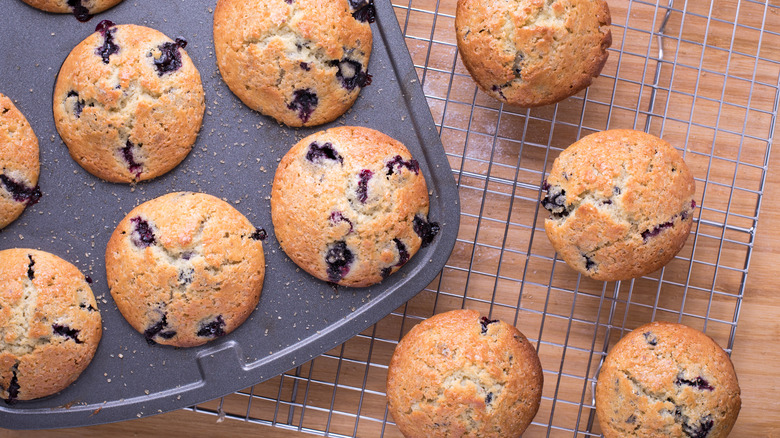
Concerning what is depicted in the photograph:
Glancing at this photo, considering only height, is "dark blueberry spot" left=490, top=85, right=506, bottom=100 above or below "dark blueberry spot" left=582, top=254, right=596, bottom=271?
above

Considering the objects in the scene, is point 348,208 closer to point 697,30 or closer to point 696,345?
point 696,345

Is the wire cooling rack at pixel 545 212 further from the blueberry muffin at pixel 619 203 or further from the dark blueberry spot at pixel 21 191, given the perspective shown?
the dark blueberry spot at pixel 21 191

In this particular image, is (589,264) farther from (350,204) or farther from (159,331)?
(159,331)

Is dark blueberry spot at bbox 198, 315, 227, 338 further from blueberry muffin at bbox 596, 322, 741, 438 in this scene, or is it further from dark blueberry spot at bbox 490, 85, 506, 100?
blueberry muffin at bbox 596, 322, 741, 438

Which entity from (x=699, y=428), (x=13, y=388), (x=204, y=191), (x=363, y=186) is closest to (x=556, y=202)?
(x=363, y=186)

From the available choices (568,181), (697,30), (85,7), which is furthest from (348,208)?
(697,30)

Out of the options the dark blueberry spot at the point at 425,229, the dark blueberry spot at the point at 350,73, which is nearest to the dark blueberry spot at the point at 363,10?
the dark blueberry spot at the point at 350,73

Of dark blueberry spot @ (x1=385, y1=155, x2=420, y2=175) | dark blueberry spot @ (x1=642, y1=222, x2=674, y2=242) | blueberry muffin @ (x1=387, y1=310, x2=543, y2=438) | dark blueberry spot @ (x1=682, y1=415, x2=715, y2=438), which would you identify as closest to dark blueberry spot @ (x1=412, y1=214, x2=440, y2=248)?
dark blueberry spot @ (x1=385, y1=155, x2=420, y2=175)
